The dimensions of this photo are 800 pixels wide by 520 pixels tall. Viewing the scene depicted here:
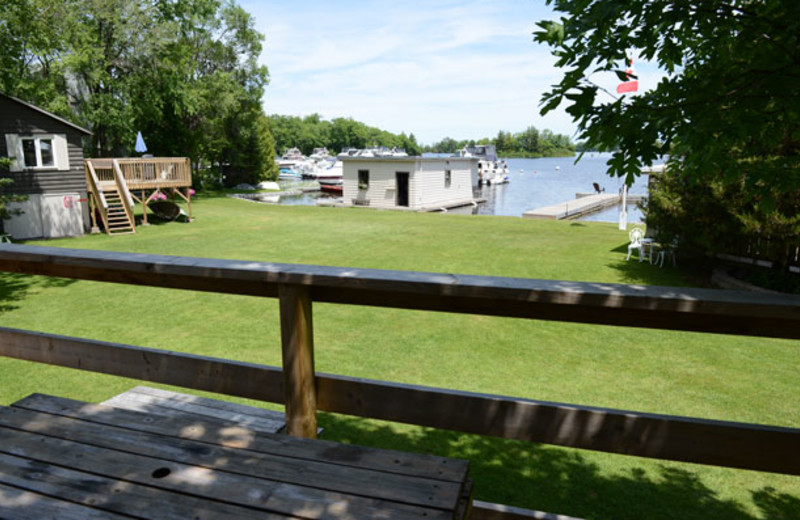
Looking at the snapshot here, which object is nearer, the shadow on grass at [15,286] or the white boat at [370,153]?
the shadow on grass at [15,286]

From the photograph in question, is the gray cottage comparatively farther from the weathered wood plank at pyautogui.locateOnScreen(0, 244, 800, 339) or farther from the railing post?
the railing post

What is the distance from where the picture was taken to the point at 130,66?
2952 centimetres

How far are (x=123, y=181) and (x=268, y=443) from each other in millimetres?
22936

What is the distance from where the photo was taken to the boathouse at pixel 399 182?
33062 mm

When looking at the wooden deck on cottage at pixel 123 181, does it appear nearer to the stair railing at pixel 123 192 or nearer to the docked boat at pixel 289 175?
the stair railing at pixel 123 192

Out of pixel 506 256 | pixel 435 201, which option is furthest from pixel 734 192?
pixel 435 201

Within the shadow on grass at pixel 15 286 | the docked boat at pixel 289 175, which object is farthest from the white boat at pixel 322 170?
the shadow on grass at pixel 15 286

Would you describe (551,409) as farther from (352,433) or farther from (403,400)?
(352,433)

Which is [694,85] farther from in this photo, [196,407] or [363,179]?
[363,179]

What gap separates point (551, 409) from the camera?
206cm

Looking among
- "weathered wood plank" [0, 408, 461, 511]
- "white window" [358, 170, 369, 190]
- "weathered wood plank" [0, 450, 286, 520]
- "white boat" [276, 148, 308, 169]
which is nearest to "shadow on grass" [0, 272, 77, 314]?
"weathered wood plank" [0, 408, 461, 511]

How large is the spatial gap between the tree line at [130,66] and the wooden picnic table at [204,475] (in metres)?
22.5

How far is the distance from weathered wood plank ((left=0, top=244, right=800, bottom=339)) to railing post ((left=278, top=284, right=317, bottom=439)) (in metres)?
0.07

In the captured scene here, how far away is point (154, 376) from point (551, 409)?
6.11ft
